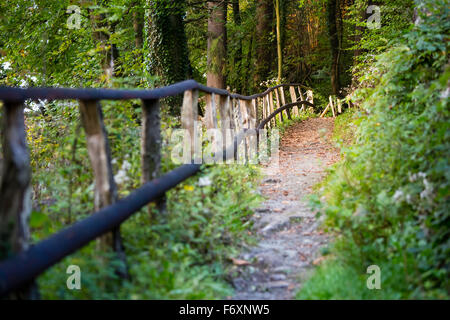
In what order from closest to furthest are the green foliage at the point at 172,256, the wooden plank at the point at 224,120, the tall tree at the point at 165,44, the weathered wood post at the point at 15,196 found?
the weathered wood post at the point at 15,196 → the green foliage at the point at 172,256 → the wooden plank at the point at 224,120 → the tall tree at the point at 165,44

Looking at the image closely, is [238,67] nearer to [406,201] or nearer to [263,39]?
[263,39]

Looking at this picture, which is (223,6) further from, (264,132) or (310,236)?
(310,236)

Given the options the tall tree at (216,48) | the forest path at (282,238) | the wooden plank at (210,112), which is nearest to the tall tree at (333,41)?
the tall tree at (216,48)

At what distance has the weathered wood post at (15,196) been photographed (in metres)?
2.58

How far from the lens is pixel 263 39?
778 inches

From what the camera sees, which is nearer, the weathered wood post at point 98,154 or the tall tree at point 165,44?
the weathered wood post at point 98,154

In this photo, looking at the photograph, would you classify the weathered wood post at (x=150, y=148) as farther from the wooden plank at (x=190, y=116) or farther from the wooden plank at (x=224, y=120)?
the wooden plank at (x=224, y=120)

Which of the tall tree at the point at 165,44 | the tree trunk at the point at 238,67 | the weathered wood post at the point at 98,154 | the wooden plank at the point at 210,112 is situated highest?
the tree trunk at the point at 238,67

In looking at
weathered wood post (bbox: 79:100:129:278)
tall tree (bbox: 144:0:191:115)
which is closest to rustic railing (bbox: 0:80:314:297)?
weathered wood post (bbox: 79:100:129:278)

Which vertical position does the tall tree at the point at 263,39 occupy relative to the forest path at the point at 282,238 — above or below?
above

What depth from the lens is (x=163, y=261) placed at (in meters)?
3.79

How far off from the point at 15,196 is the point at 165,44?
959cm

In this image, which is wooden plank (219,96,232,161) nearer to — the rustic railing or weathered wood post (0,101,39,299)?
the rustic railing

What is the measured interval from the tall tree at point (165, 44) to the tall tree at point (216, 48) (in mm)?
2697
